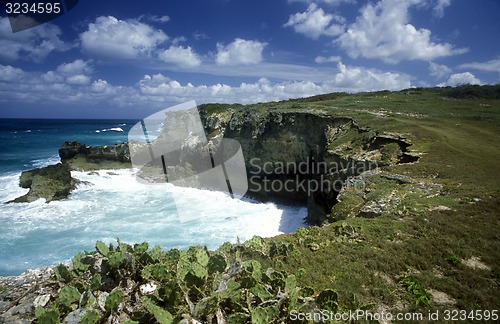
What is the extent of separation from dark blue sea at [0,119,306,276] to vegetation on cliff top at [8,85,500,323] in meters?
A: 18.2

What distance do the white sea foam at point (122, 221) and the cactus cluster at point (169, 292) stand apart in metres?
21.7

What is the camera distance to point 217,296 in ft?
22.5

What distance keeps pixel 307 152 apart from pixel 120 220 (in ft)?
93.0

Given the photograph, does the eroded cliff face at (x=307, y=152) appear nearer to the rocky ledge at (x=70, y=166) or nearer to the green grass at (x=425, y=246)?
the green grass at (x=425, y=246)

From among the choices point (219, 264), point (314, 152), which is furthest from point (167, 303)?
point (314, 152)

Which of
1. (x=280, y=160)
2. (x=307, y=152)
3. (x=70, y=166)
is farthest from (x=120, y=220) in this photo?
(x=70, y=166)

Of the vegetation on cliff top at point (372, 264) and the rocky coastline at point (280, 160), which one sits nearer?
the vegetation on cliff top at point (372, 264)

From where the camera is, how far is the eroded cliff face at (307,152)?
29844 mm

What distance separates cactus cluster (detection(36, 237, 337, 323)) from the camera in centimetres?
657

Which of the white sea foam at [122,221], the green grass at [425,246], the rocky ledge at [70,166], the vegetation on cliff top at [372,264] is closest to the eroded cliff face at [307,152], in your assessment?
the green grass at [425,246]

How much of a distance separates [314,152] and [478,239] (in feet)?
102

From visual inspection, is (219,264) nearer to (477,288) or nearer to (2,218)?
(477,288)

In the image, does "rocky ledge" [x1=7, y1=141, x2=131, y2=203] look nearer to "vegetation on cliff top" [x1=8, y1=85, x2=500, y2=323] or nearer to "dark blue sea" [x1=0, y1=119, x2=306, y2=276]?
"dark blue sea" [x1=0, y1=119, x2=306, y2=276]

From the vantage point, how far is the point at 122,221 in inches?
1431
